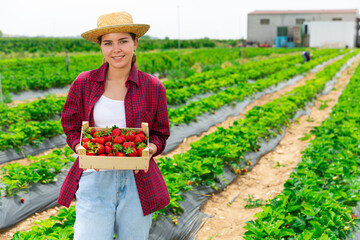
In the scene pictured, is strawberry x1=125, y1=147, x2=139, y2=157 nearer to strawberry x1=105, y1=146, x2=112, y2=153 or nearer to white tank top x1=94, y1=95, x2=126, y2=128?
strawberry x1=105, y1=146, x2=112, y2=153

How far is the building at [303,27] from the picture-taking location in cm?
5012

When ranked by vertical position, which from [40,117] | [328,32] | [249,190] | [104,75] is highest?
[328,32]

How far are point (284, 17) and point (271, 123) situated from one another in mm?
50920

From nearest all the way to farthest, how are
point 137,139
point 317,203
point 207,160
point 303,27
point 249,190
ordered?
point 137,139 → point 317,203 → point 207,160 → point 249,190 → point 303,27

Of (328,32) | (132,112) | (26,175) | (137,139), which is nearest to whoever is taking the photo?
(137,139)

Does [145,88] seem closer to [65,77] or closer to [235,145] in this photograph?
[235,145]

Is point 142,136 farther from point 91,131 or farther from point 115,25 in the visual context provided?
point 115,25

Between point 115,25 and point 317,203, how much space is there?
2511 mm

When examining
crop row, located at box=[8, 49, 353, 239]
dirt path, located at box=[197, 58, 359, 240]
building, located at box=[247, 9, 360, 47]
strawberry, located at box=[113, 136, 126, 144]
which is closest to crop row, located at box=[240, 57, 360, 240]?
dirt path, located at box=[197, 58, 359, 240]

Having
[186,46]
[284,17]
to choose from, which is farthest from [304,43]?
[186,46]

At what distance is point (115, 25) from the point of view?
76.9 inches

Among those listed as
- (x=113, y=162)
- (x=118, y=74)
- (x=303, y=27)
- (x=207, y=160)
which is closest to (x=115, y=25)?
(x=118, y=74)

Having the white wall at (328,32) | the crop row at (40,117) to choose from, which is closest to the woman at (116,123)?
the crop row at (40,117)

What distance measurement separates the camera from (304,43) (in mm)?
51094
